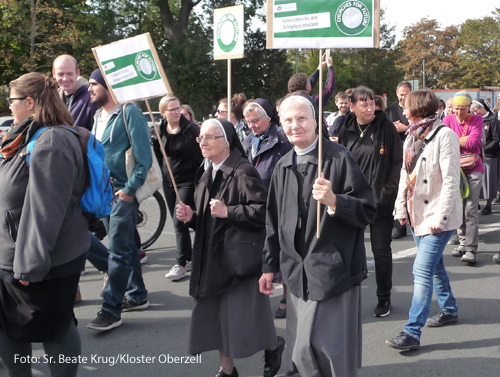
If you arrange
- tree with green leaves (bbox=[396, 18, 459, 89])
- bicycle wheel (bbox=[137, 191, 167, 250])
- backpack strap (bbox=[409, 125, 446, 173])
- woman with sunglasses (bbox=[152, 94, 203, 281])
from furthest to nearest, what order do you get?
tree with green leaves (bbox=[396, 18, 459, 89])
bicycle wheel (bbox=[137, 191, 167, 250])
woman with sunglasses (bbox=[152, 94, 203, 281])
backpack strap (bbox=[409, 125, 446, 173])

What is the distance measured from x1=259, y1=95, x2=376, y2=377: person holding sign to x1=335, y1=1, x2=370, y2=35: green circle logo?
623 millimetres

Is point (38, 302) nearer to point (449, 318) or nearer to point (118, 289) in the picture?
point (118, 289)

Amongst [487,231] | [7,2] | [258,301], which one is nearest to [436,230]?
[258,301]

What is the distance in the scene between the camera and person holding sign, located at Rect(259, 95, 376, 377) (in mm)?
2879

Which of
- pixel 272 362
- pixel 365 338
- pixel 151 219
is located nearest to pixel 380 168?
pixel 365 338

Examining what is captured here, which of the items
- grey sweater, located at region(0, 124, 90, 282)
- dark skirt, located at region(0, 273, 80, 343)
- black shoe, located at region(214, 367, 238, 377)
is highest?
grey sweater, located at region(0, 124, 90, 282)

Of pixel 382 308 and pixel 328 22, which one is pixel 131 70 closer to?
pixel 328 22

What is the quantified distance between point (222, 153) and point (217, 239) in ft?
1.88

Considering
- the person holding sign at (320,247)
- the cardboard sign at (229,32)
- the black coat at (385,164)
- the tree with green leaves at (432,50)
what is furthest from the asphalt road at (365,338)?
the tree with green leaves at (432,50)

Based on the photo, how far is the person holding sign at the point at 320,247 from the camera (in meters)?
2.88

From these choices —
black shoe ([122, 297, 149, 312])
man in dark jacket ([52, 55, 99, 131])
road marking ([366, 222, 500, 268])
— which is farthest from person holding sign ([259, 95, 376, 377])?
road marking ([366, 222, 500, 268])

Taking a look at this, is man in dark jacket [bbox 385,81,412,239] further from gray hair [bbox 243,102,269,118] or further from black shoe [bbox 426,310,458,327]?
gray hair [bbox 243,102,269,118]

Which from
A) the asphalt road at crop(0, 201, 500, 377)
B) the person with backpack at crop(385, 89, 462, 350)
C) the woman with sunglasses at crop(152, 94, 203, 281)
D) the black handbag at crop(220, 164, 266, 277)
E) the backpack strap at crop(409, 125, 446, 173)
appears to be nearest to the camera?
the black handbag at crop(220, 164, 266, 277)

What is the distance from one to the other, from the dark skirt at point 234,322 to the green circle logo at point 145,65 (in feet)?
6.00
